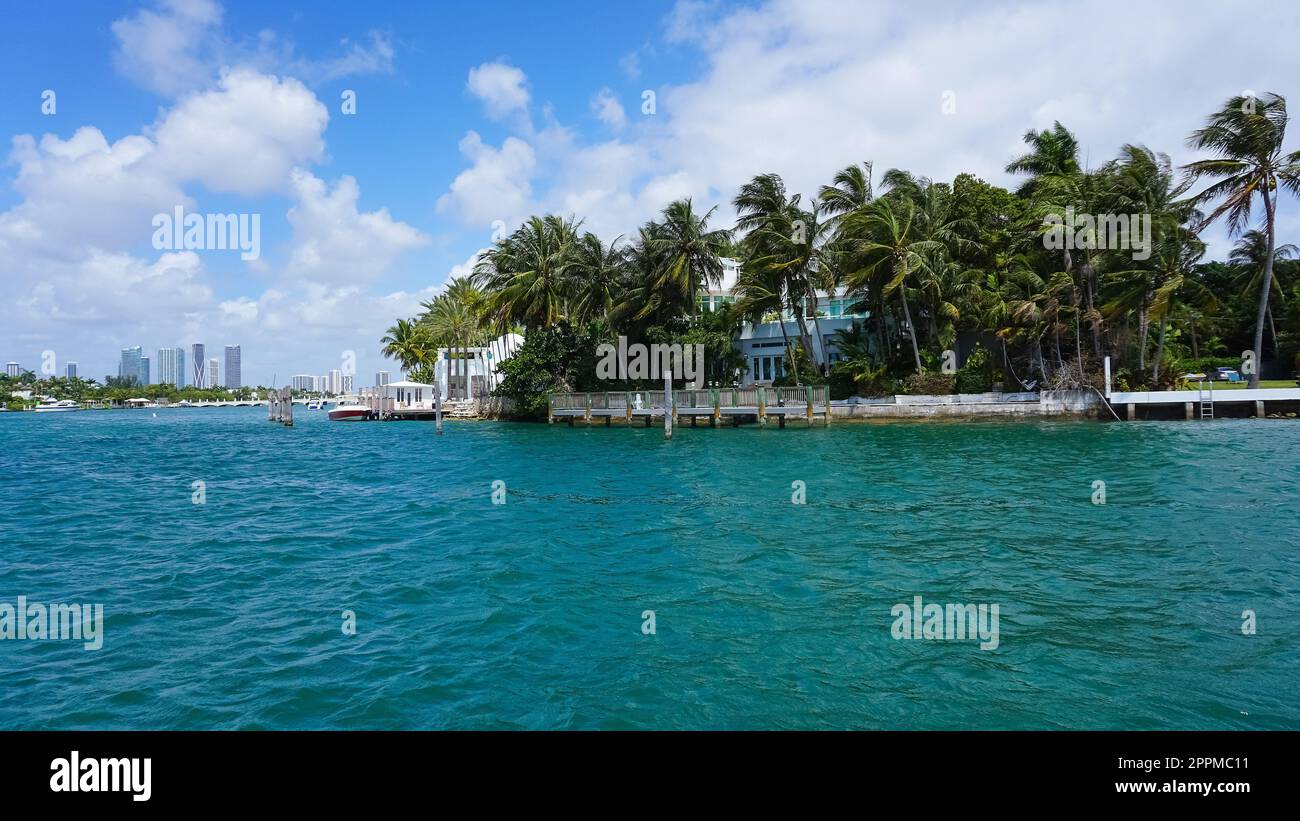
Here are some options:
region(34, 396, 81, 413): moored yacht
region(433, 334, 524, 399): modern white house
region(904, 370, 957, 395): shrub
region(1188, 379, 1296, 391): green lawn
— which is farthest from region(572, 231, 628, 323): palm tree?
region(34, 396, 81, 413): moored yacht

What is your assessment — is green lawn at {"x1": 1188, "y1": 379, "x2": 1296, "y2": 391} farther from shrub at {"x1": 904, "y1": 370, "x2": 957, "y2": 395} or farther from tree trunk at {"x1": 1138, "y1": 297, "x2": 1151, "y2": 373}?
shrub at {"x1": 904, "y1": 370, "x2": 957, "y2": 395}

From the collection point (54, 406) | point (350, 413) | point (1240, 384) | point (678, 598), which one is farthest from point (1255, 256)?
point (54, 406)

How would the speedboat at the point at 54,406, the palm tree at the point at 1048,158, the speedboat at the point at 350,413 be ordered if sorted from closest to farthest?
1. the palm tree at the point at 1048,158
2. the speedboat at the point at 350,413
3. the speedboat at the point at 54,406

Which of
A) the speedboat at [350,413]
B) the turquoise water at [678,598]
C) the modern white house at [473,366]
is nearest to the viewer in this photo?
the turquoise water at [678,598]

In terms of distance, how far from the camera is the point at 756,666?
24.0 feet

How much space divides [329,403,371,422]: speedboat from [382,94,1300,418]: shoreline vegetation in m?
20.2

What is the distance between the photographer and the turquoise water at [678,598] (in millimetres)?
6516

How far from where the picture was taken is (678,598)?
9727 millimetres

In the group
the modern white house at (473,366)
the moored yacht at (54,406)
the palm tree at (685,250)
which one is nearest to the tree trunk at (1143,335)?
the palm tree at (685,250)

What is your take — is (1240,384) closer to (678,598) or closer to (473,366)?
(678,598)

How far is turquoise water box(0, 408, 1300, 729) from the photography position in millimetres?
6516

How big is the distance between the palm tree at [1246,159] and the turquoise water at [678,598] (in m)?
20.7

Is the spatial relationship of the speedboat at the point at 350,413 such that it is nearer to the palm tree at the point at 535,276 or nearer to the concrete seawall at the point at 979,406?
the palm tree at the point at 535,276

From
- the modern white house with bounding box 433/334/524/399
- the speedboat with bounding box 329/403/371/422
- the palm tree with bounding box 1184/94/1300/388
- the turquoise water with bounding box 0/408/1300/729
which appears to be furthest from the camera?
the speedboat with bounding box 329/403/371/422
